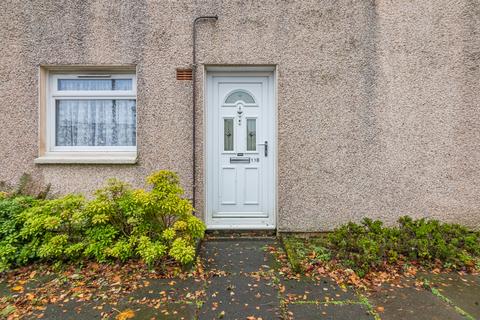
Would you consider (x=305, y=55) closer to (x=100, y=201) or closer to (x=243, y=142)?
(x=243, y=142)

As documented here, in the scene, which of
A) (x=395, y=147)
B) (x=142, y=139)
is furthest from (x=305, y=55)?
(x=142, y=139)

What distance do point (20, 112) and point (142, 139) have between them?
190cm

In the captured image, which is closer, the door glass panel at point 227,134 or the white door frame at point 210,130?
the white door frame at point 210,130

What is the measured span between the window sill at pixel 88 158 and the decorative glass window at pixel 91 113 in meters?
0.10

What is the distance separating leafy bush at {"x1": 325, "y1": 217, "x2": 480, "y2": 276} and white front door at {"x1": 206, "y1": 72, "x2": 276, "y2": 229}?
1.31 meters

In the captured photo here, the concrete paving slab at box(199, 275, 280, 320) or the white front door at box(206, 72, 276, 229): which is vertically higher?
the white front door at box(206, 72, 276, 229)

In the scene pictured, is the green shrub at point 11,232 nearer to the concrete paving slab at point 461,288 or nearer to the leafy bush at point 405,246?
the leafy bush at point 405,246

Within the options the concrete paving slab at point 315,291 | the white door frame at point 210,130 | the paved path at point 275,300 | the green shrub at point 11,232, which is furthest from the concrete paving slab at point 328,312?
the green shrub at point 11,232

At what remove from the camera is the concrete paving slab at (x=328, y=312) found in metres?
2.40

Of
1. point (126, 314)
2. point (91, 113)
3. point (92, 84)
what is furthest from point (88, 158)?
point (126, 314)

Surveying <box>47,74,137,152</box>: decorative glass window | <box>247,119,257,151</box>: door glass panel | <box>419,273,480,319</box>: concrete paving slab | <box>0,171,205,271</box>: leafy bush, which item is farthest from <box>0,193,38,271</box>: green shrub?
<box>419,273,480,319</box>: concrete paving slab

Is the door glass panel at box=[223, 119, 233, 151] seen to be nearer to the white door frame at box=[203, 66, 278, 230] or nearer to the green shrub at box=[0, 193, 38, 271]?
the white door frame at box=[203, 66, 278, 230]

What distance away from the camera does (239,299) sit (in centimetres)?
267

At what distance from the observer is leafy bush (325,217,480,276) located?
10.5 ft
